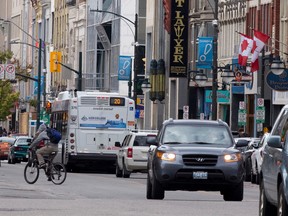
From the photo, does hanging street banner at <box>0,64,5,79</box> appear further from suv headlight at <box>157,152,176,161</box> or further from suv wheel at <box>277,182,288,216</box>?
suv wheel at <box>277,182,288,216</box>

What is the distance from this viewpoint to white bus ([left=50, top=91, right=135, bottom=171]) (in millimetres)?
51188

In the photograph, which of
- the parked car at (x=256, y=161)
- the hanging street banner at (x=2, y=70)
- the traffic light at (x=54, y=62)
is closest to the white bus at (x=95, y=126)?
the parked car at (x=256, y=161)

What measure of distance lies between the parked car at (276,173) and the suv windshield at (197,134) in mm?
7938

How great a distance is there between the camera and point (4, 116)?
11969 centimetres

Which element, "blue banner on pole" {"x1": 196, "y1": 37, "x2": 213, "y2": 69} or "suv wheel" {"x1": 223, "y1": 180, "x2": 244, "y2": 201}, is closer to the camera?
"suv wheel" {"x1": 223, "y1": 180, "x2": 244, "y2": 201}

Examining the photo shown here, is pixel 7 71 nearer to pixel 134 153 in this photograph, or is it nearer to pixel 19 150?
pixel 19 150

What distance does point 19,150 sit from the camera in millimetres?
71125

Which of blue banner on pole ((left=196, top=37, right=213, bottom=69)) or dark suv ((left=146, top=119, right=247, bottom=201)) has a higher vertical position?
blue banner on pole ((left=196, top=37, right=213, bottom=69))

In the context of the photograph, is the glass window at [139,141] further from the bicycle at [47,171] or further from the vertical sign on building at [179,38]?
the vertical sign on building at [179,38]

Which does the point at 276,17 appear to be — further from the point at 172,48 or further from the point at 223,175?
the point at 223,175

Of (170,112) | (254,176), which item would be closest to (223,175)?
(254,176)

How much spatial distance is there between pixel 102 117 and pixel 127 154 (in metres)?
5.68

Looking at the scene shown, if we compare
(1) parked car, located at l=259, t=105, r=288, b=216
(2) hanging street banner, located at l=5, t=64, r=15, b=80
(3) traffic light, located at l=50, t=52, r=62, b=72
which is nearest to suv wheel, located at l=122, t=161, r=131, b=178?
(1) parked car, located at l=259, t=105, r=288, b=216

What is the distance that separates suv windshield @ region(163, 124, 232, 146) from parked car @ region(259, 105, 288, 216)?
26.0 feet
